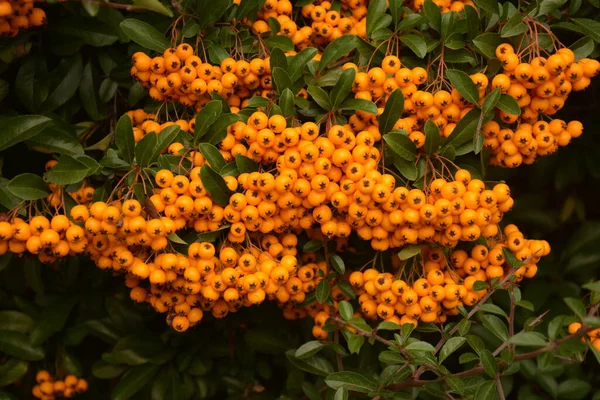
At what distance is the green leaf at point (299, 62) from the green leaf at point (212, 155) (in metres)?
0.38

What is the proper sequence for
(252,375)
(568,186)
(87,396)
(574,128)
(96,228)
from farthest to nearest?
1. (568,186)
2. (87,396)
3. (252,375)
4. (574,128)
5. (96,228)

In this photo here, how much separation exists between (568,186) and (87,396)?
2906 millimetres

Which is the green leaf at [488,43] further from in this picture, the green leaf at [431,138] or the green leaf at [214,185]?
the green leaf at [214,185]

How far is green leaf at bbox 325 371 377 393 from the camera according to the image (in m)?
2.13

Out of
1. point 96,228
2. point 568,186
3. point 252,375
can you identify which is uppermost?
point 96,228

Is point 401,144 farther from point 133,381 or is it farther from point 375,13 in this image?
point 133,381

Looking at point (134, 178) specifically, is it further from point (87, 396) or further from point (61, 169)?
point (87, 396)

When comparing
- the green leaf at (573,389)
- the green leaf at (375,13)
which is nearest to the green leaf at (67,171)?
the green leaf at (375,13)

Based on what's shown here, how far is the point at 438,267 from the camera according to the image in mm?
2191

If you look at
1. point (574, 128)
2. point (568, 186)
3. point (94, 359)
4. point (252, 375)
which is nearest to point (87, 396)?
point (94, 359)

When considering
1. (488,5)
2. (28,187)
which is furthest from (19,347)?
(488,5)

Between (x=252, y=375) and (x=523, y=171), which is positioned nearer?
(x=252, y=375)

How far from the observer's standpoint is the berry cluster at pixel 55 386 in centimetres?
292

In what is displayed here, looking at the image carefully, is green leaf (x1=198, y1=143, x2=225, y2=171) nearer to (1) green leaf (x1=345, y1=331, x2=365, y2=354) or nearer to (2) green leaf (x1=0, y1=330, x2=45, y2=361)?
(1) green leaf (x1=345, y1=331, x2=365, y2=354)
